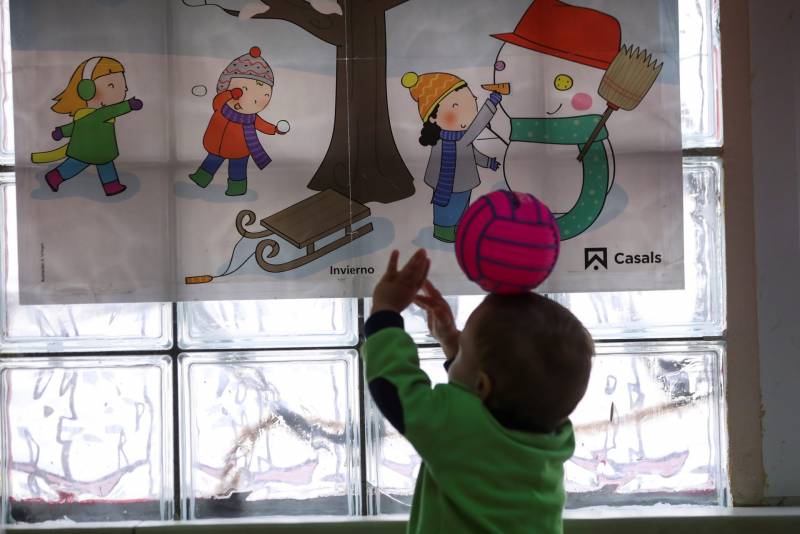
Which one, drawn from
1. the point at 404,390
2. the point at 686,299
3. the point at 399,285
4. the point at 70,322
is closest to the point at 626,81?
the point at 686,299

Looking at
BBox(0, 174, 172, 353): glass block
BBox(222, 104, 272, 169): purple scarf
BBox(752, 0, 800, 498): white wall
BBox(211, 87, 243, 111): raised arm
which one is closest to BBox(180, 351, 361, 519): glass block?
BBox(0, 174, 172, 353): glass block

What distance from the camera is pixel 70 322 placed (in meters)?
1.73

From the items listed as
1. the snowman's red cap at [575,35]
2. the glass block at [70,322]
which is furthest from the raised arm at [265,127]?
the snowman's red cap at [575,35]

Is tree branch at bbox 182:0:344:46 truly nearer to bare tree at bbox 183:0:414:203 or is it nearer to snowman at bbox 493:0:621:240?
bare tree at bbox 183:0:414:203

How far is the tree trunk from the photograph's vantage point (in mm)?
1650

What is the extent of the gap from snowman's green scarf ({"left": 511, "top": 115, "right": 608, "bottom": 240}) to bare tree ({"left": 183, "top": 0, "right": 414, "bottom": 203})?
0.97 ft

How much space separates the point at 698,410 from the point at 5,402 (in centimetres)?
165

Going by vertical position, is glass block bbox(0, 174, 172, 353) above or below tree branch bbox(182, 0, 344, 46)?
below

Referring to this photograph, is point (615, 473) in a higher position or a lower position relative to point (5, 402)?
lower

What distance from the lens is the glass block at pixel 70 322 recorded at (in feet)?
5.67

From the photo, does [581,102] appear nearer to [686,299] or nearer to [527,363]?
[686,299]

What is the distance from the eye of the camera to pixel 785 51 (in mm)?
1688

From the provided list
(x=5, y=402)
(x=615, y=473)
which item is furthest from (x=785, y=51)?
(x=5, y=402)

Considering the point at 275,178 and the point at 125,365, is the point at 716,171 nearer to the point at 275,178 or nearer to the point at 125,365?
the point at 275,178
